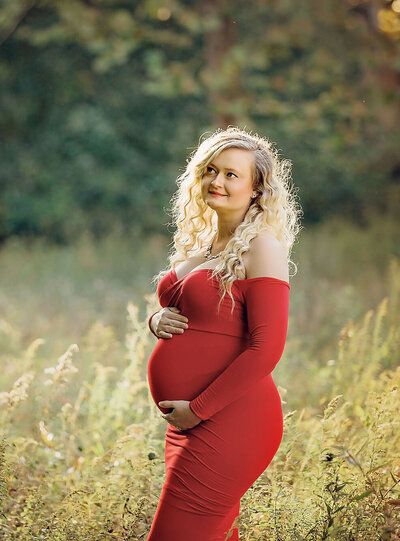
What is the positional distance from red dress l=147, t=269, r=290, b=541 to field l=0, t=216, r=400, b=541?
1.10 ft

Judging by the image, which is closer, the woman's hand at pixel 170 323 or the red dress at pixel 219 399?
the red dress at pixel 219 399

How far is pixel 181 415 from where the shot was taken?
245 cm

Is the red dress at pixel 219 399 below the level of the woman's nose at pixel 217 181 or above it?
below

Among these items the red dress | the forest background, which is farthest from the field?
the red dress

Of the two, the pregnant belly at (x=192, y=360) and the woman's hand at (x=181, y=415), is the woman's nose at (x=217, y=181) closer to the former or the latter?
the pregnant belly at (x=192, y=360)

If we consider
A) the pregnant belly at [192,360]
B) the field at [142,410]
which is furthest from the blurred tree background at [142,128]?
the pregnant belly at [192,360]

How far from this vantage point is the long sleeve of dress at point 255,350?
2344mm

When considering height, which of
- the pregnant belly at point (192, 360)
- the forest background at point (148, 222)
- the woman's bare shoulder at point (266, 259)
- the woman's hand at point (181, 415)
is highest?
the forest background at point (148, 222)

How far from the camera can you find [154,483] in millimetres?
3574

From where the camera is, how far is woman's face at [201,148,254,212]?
2.60 metres

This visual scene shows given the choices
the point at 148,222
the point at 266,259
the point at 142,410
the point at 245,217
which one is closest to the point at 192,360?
the point at 266,259

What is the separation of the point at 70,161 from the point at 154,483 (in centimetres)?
1195

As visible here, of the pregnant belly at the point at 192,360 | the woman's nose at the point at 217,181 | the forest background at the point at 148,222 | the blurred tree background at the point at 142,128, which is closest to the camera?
the pregnant belly at the point at 192,360

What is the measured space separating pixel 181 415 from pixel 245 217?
77 centimetres
